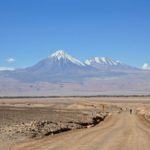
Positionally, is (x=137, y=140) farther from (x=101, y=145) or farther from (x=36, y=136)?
(x=36, y=136)

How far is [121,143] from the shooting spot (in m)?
27.4

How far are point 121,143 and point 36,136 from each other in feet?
23.4

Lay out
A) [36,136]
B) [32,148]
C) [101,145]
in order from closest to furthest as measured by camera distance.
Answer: [32,148]
[101,145]
[36,136]

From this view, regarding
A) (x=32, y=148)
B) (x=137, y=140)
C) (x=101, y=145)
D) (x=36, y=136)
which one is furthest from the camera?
(x=36, y=136)

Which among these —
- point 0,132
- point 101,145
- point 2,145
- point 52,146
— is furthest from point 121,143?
point 0,132

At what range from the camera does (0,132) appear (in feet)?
111

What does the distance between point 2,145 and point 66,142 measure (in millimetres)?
3566

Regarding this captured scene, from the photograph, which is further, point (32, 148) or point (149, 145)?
point (149, 145)

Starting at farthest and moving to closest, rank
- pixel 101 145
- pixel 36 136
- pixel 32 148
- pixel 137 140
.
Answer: pixel 36 136 → pixel 137 140 → pixel 101 145 → pixel 32 148

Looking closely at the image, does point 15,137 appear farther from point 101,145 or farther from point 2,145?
point 101,145

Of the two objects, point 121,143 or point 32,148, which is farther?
point 121,143

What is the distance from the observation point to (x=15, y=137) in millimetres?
31125

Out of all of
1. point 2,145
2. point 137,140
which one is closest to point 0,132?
point 2,145

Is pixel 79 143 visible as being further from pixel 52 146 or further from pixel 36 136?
pixel 36 136
